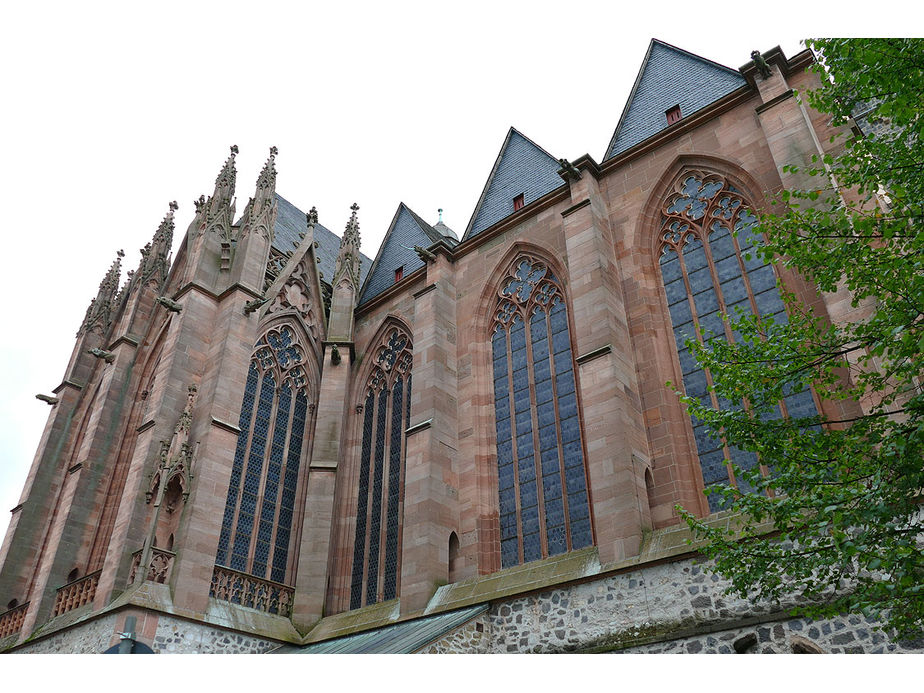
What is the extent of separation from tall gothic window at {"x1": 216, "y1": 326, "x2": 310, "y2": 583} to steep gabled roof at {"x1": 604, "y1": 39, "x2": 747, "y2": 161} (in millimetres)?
9450

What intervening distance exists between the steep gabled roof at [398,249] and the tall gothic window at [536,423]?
6.07m

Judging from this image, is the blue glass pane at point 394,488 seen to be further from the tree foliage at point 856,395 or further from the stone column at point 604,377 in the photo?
the tree foliage at point 856,395

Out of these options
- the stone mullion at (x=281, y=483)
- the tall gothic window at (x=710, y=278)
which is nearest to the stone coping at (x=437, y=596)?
the stone mullion at (x=281, y=483)

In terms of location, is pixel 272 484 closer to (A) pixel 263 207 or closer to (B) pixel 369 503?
(B) pixel 369 503

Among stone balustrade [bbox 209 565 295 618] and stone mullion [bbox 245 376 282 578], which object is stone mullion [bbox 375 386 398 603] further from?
stone mullion [bbox 245 376 282 578]

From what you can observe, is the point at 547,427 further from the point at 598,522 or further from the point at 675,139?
the point at 675,139

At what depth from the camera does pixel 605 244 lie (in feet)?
52.5

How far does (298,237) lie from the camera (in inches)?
1014

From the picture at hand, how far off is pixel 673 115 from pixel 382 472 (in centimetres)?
1082

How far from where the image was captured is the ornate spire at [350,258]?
858 inches

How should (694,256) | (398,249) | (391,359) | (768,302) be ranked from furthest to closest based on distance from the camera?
(398,249) → (391,359) → (694,256) → (768,302)

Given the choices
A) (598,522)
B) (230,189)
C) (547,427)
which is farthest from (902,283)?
(230,189)

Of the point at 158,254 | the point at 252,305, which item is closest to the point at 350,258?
the point at 252,305

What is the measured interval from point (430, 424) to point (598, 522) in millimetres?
4826
